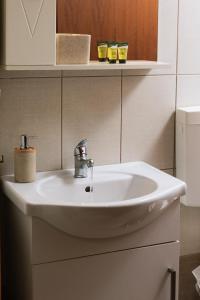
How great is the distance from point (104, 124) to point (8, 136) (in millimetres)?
390

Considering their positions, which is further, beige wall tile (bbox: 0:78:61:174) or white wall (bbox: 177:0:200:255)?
white wall (bbox: 177:0:200:255)

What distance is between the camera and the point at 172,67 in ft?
7.44

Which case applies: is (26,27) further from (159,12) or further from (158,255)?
(158,255)

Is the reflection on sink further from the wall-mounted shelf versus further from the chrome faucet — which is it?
the wall-mounted shelf

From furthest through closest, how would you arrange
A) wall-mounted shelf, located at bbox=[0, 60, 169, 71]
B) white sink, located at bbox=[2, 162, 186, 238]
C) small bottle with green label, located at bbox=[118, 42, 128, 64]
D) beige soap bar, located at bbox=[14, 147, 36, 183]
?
small bottle with green label, located at bbox=[118, 42, 128, 64] → beige soap bar, located at bbox=[14, 147, 36, 183] → wall-mounted shelf, located at bbox=[0, 60, 169, 71] → white sink, located at bbox=[2, 162, 186, 238]

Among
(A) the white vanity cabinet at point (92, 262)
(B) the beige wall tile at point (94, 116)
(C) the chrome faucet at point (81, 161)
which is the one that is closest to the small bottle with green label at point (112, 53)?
(B) the beige wall tile at point (94, 116)

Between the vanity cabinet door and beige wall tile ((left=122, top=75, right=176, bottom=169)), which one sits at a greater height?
beige wall tile ((left=122, top=75, right=176, bottom=169))

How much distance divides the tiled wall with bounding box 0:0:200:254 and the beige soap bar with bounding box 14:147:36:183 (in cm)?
10

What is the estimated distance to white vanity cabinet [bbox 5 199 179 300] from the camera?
175 cm

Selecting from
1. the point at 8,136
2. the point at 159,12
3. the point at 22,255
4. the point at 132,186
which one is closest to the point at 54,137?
the point at 8,136

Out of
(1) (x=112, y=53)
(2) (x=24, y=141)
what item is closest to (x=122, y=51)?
(1) (x=112, y=53)

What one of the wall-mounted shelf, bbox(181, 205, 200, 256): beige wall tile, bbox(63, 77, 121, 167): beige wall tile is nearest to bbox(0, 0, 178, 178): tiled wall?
bbox(63, 77, 121, 167): beige wall tile

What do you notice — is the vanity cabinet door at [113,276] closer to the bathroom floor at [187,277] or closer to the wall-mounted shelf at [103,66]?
the bathroom floor at [187,277]

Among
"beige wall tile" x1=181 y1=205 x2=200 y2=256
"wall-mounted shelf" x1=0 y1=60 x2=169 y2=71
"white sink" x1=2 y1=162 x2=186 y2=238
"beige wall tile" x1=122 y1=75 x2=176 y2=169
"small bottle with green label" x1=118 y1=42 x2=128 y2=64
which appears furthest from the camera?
"beige wall tile" x1=181 y1=205 x2=200 y2=256
